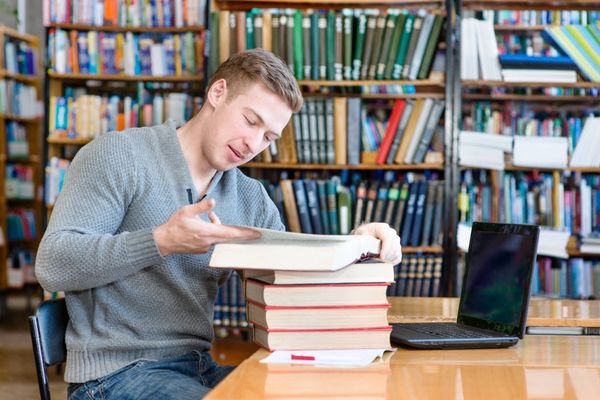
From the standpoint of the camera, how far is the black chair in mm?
1567

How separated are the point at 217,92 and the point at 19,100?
5800 mm

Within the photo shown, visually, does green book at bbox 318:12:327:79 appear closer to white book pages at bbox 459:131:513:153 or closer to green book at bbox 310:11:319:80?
green book at bbox 310:11:319:80

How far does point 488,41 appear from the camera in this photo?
4.13m

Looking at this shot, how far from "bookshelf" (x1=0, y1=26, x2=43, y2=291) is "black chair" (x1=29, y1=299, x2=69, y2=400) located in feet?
17.5

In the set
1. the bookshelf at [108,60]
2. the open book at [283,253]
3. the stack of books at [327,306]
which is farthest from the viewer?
the bookshelf at [108,60]

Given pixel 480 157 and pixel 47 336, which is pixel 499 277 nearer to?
pixel 47 336

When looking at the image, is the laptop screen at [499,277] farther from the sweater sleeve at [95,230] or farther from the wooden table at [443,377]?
the sweater sleeve at [95,230]

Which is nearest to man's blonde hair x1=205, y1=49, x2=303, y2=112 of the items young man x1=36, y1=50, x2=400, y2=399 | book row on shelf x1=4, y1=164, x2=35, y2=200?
young man x1=36, y1=50, x2=400, y2=399

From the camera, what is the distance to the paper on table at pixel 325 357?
4.51 ft

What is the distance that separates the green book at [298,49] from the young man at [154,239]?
230cm

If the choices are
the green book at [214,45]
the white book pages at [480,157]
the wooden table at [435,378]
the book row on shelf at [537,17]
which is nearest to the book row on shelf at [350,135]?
the white book pages at [480,157]

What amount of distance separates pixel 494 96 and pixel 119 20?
2.19 m

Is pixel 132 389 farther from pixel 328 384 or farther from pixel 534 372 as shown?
pixel 534 372

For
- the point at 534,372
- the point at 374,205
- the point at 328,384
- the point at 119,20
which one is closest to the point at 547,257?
the point at 374,205
